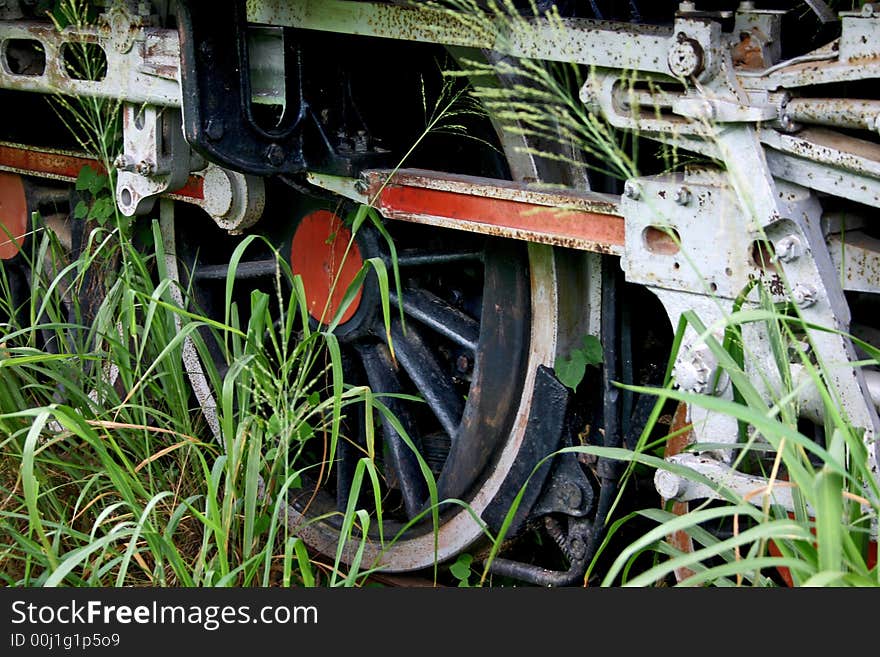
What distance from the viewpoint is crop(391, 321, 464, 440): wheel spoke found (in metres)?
3.54

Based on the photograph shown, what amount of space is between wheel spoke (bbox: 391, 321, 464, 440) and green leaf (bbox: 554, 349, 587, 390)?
1.40 feet

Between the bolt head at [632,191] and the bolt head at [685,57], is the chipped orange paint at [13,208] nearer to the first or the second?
the bolt head at [632,191]

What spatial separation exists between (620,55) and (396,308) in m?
1.14

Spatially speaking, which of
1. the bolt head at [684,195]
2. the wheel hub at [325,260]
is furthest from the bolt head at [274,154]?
the bolt head at [684,195]

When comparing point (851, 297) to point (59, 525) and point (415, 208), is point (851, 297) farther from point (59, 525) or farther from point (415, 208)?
point (59, 525)

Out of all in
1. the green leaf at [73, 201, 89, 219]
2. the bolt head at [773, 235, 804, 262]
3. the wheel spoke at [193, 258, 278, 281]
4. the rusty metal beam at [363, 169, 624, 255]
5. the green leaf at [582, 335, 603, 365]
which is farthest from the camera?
the green leaf at [73, 201, 89, 219]

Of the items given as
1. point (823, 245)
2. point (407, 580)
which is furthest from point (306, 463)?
point (823, 245)

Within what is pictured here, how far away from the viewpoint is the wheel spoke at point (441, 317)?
11.5 feet

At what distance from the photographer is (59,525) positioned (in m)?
2.96

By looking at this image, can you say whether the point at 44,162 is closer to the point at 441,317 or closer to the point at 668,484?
the point at 441,317

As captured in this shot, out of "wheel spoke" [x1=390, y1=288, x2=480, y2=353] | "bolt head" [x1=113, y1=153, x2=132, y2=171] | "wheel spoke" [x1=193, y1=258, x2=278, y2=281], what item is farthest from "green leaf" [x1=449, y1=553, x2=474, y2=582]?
"bolt head" [x1=113, y1=153, x2=132, y2=171]

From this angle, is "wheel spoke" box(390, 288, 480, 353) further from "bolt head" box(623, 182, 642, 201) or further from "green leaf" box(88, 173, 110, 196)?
"green leaf" box(88, 173, 110, 196)

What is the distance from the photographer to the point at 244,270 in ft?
12.9

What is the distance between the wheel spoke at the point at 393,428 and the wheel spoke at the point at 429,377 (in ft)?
0.34
